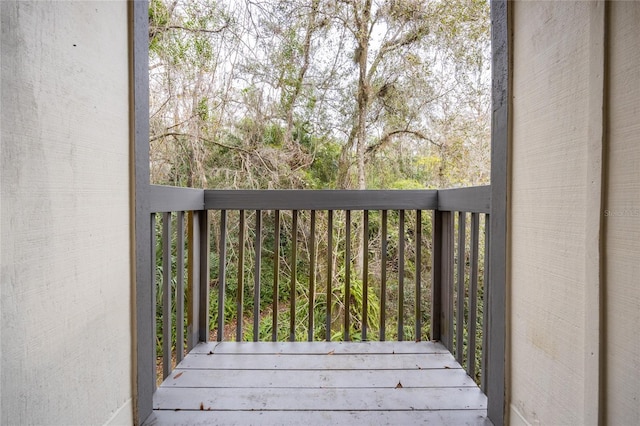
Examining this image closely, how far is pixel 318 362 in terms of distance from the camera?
5.79 ft

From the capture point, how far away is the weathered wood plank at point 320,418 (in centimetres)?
129

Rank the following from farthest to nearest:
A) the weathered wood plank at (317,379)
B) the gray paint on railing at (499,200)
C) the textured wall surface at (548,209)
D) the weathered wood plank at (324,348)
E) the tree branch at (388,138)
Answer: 1. the tree branch at (388,138)
2. the weathered wood plank at (324,348)
3. the weathered wood plank at (317,379)
4. the gray paint on railing at (499,200)
5. the textured wall surface at (548,209)

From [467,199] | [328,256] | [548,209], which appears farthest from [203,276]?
[548,209]

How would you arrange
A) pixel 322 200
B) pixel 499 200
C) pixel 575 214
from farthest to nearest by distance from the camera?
pixel 322 200
pixel 499 200
pixel 575 214

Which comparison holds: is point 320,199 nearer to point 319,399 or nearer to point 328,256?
point 328,256

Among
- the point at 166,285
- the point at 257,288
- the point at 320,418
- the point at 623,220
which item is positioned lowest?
the point at 320,418

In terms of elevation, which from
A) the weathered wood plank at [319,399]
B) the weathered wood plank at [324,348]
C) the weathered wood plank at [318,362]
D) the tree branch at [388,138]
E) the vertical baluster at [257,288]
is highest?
the tree branch at [388,138]

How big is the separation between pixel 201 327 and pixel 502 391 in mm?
1642

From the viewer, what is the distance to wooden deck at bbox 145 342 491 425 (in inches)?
52.2

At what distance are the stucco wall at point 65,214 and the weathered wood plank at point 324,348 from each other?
0.75 m

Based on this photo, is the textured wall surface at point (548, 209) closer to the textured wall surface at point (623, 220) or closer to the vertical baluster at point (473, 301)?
the textured wall surface at point (623, 220)

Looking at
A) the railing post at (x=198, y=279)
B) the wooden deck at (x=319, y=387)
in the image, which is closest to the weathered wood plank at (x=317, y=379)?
the wooden deck at (x=319, y=387)

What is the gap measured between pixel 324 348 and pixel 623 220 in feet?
5.16

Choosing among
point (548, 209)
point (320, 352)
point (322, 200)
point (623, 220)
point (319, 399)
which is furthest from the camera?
point (322, 200)
